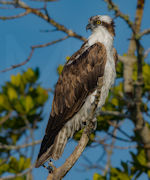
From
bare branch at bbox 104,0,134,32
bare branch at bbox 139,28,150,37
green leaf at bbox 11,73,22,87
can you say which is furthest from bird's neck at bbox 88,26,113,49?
green leaf at bbox 11,73,22,87

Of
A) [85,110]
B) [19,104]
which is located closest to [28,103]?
[19,104]

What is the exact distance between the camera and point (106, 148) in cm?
1027

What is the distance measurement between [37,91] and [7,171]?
2.40 meters

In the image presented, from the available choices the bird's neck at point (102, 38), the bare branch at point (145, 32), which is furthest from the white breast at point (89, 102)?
the bare branch at point (145, 32)

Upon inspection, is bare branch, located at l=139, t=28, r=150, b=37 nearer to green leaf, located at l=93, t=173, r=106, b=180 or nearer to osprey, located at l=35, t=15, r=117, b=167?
osprey, located at l=35, t=15, r=117, b=167

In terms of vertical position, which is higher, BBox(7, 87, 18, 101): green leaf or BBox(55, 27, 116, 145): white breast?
BBox(7, 87, 18, 101): green leaf

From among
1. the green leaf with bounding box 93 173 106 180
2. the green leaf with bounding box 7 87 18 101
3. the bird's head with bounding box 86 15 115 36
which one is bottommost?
the green leaf with bounding box 93 173 106 180

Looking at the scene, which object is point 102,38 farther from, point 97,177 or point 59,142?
point 97,177

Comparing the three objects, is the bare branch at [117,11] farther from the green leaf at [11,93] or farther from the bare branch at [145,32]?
the green leaf at [11,93]

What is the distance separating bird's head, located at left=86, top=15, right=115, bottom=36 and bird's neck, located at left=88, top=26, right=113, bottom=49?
17cm

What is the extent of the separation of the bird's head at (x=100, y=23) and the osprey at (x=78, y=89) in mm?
391

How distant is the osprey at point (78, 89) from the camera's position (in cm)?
648

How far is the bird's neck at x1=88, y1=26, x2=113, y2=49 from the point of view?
23.2 feet

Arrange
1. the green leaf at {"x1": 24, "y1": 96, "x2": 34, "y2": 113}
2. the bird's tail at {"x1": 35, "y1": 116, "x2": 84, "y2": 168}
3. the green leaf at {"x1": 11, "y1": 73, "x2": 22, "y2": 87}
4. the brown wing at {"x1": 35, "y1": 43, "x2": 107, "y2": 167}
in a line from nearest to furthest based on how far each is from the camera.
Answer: the bird's tail at {"x1": 35, "y1": 116, "x2": 84, "y2": 168} → the brown wing at {"x1": 35, "y1": 43, "x2": 107, "y2": 167} → the green leaf at {"x1": 24, "y1": 96, "x2": 34, "y2": 113} → the green leaf at {"x1": 11, "y1": 73, "x2": 22, "y2": 87}
